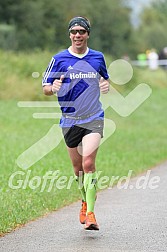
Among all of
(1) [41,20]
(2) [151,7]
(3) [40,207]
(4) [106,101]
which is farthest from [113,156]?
(2) [151,7]

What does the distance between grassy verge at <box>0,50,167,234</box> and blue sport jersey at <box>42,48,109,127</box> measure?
150cm

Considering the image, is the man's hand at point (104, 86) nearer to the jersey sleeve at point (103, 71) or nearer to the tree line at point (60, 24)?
the jersey sleeve at point (103, 71)

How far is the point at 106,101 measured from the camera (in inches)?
1120

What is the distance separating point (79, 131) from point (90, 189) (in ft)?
2.17

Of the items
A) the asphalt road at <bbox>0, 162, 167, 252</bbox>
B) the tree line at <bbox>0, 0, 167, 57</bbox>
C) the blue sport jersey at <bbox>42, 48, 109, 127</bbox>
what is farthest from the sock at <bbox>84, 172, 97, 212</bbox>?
the tree line at <bbox>0, 0, 167, 57</bbox>

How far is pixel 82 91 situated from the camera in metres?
9.15

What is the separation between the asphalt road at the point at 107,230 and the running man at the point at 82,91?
0.40 m

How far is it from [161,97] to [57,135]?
1734cm

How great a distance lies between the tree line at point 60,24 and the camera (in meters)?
51.7

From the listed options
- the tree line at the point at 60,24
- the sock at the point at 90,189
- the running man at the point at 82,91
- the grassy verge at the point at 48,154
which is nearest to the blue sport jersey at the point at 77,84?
the running man at the point at 82,91

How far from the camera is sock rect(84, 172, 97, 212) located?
907cm

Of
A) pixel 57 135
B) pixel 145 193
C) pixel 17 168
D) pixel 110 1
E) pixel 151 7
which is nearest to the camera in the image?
pixel 145 193

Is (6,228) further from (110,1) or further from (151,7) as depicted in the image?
(151,7)

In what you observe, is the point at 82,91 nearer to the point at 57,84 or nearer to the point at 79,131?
the point at 57,84
